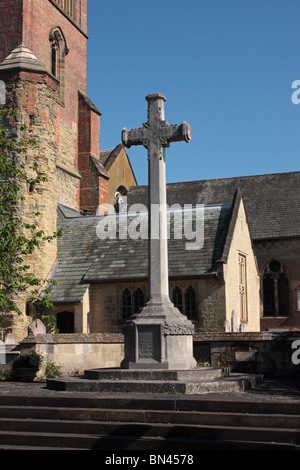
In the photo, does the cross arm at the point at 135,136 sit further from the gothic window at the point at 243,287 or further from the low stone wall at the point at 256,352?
the gothic window at the point at 243,287

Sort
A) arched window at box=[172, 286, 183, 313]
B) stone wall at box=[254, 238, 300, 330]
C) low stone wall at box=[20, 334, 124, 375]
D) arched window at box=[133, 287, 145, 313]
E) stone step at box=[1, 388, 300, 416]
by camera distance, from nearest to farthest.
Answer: stone step at box=[1, 388, 300, 416], low stone wall at box=[20, 334, 124, 375], arched window at box=[172, 286, 183, 313], arched window at box=[133, 287, 145, 313], stone wall at box=[254, 238, 300, 330]

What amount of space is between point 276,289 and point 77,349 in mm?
18807

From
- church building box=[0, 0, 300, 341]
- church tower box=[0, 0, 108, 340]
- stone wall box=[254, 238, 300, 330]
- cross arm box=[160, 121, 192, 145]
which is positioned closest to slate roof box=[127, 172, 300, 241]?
church building box=[0, 0, 300, 341]

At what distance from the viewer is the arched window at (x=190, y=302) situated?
71.8 ft

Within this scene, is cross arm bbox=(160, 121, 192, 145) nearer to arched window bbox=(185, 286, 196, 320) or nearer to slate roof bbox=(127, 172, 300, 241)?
arched window bbox=(185, 286, 196, 320)

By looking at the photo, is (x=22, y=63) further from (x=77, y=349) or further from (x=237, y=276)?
(x=77, y=349)

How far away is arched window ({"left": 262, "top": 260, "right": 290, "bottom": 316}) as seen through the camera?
32.7 meters

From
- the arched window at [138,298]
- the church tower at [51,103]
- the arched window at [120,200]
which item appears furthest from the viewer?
the arched window at [120,200]

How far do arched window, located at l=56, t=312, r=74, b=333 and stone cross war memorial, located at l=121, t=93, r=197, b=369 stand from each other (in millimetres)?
12251

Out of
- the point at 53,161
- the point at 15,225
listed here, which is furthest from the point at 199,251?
the point at 15,225

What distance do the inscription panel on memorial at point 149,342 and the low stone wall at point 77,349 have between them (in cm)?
557

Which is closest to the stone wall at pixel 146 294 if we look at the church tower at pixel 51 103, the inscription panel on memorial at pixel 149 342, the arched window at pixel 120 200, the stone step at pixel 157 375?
the church tower at pixel 51 103

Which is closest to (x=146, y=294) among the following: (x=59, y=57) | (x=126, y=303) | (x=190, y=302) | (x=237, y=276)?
(x=126, y=303)

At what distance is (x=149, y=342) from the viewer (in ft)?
35.1
